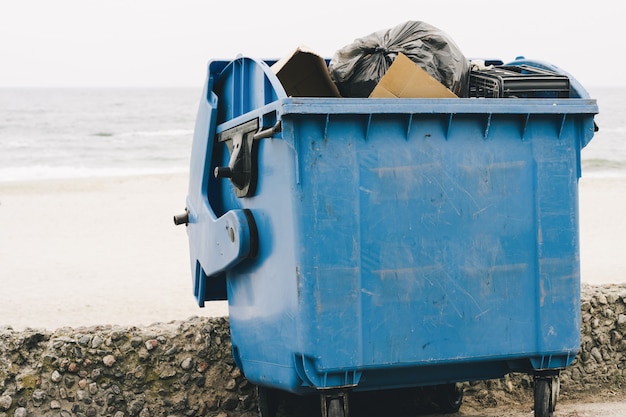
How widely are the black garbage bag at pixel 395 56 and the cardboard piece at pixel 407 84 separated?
→ 0.59 ft

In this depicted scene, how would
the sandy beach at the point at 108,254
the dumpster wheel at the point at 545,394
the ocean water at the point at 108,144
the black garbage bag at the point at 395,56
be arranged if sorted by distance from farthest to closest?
the ocean water at the point at 108,144, the sandy beach at the point at 108,254, the black garbage bag at the point at 395,56, the dumpster wheel at the point at 545,394

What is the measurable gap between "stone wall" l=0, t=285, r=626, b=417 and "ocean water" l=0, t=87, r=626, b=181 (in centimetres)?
2149

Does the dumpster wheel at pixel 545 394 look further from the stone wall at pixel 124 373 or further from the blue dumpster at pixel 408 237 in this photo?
the stone wall at pixel 124 373

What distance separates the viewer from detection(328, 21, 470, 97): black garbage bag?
3.69 m

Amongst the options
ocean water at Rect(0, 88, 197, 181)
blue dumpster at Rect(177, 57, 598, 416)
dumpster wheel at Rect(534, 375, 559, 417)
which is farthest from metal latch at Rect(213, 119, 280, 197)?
ocean water at Rect(0, 88, 197, 181)

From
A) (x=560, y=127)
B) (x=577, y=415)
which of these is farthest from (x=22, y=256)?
(x=560, y=127)

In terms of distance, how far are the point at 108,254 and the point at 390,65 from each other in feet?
28.8

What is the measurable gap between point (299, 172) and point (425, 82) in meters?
0.71

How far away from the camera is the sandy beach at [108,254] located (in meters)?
8.54

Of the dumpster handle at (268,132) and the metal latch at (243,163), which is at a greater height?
the dumpster handle at (268,132)

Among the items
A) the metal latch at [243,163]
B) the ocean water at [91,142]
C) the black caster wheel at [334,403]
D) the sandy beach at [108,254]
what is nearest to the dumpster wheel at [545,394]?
the black caster wheel at [334,403]

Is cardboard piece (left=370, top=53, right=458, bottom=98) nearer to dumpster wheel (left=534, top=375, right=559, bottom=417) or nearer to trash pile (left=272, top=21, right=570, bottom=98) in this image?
trash pile (left=272, top=21, right=570, bottom=98)

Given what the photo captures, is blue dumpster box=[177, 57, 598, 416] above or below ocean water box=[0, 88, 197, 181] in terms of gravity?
above

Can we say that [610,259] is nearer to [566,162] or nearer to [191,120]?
[566,162]
